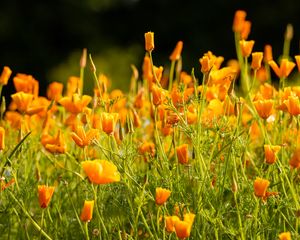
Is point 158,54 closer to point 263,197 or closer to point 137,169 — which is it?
point 137,169

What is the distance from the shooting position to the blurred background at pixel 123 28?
32.3ft

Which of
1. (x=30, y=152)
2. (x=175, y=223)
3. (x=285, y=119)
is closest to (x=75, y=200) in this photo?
(x=30, y=152)

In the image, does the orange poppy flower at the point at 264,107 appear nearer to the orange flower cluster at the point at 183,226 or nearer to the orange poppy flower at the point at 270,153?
the orange poppy flower at the point at 270,153

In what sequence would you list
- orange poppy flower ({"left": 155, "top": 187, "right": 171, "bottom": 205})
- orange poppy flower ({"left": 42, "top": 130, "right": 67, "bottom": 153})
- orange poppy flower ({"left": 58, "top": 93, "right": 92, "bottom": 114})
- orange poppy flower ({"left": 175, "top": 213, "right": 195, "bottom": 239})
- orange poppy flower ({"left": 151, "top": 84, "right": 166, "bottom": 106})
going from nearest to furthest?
orange poppy flower ({"left": 175, "top": 213, "right": 195, "bottom": 239}) → orange poppy flower ({"left": 155, "top": 187, "right": 171, "bottom": 205}) → orange poppy flower ({"left": 151, "top": 84, "right": 166, "bottom": 106}) → orange poppy flower ({"left": 42, "top": 130, "right": 67, "bottom": 153}) → orange poppy flower ({"left": 58, "top": 93, "right": 92, "bottom": 114})

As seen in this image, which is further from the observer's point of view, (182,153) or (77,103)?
(77,103)

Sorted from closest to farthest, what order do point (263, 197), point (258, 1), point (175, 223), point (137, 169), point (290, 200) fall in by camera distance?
point (175, 223) → point (263, 197) → point (290, 200) → point (137, 169) → point (258, 1)

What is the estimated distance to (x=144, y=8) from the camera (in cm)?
1049

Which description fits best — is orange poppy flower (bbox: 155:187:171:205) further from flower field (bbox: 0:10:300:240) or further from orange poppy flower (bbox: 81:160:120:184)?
orange poppy flower (bbox: 81:160:120:184)

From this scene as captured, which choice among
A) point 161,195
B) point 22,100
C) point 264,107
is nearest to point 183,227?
point 161,195

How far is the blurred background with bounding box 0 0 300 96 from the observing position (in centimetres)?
985

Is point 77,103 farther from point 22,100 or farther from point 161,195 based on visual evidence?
point 161,195

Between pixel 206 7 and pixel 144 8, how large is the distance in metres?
0.87

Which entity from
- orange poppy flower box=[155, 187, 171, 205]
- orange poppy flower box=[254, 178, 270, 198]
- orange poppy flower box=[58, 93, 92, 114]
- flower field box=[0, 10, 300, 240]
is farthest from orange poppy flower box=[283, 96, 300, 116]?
orange poppy flower box=[58, 93, 92, 114]

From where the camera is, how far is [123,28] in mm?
10531
